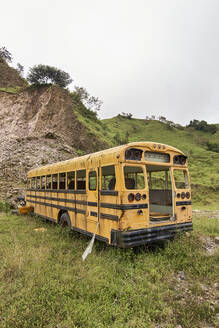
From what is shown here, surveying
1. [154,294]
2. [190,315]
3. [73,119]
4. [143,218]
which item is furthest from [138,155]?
[73,119]

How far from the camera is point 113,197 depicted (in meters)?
4.56

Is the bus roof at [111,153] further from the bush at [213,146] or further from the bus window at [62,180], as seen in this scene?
the bush at [213,146]

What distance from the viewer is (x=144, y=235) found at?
4.51 meters

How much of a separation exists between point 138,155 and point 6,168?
560 inches

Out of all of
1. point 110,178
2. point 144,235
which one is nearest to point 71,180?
point 110,178

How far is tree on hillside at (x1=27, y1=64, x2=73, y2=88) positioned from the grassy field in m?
31.8

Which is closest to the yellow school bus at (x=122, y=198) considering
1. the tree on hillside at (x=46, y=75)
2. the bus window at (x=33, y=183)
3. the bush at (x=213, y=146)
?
the bus window at (x=33, y=183)

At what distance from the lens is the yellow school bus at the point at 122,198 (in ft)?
14.4

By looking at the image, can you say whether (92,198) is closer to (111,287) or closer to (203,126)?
(111,287)

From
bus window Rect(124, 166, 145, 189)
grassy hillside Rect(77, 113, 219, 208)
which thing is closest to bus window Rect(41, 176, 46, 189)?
bus window Rect(124, 166, 145, 189)

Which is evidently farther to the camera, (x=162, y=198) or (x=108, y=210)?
(x=162, y=198)

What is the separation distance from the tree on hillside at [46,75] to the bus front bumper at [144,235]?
1262 inches

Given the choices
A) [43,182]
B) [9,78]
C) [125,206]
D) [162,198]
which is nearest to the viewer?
[125,206]

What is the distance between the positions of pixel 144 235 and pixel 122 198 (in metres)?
0.99
